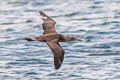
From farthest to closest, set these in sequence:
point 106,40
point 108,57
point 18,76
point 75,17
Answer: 1. point 75,17
2. point 106,40
3. point 108,57
4. point 18,76

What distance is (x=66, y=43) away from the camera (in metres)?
19.5

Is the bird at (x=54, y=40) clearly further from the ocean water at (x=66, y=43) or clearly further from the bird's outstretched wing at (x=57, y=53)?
the ocean water at (x=66, y=43)

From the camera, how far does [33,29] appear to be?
21.3 meters

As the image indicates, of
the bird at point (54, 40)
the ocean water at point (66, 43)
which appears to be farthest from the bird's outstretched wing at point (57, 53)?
the ocean water at point (66, 43)

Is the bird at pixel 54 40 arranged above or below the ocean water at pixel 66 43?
above

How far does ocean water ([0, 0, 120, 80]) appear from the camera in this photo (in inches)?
619

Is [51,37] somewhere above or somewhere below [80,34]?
above

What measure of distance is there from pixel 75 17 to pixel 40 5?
289cm

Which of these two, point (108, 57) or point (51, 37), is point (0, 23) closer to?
point (108, 57)

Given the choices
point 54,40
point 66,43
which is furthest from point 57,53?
point 66,43

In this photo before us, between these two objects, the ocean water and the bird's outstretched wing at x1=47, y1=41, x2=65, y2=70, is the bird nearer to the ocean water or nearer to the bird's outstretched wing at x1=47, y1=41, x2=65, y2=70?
the bird's outstretched wing at x1=47, y1=41, x2=65, y2=70

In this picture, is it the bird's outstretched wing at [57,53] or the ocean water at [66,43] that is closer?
the bird's outstretched wing at [57,53]

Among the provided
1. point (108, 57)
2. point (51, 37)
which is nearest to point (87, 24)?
point (108, 57)

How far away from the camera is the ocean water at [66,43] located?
1573 centimetres
